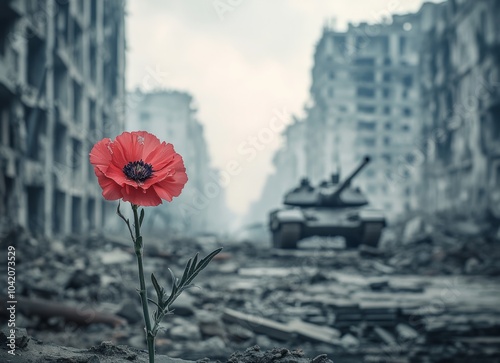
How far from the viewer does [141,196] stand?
1489mm

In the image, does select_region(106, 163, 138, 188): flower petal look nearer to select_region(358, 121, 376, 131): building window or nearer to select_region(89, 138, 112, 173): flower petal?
select_region(89, 138, 112, 173): flower petal

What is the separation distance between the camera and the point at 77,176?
794 inches

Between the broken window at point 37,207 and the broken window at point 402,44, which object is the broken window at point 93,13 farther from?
the broken window at point 402,44

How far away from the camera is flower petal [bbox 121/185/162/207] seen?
4.82ft

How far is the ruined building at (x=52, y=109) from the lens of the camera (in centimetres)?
1269

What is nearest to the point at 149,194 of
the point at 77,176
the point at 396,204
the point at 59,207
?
the point at 59,207

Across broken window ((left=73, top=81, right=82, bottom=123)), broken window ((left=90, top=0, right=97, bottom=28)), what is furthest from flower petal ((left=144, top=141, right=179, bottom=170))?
broken window ((left=90, top=0, right=97, bottom=28))

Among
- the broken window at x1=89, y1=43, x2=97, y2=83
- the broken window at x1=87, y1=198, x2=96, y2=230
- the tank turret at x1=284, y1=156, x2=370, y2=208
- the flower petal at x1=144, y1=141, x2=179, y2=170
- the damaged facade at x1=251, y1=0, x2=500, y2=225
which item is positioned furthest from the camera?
the damaged facade at x1=251, y1=0, x2=500, y2=225

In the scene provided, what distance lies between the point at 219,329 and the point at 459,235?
52.5 feet

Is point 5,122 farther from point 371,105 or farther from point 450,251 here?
point 371,105

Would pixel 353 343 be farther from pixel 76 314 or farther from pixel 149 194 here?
pixel 149 194

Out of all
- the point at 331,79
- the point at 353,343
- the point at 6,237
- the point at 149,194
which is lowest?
the point at 353,343

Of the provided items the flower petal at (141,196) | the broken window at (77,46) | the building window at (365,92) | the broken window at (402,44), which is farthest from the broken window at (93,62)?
the broken window at (402,44)

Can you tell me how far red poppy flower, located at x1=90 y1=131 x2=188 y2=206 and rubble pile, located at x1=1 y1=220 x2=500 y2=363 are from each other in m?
0.82
